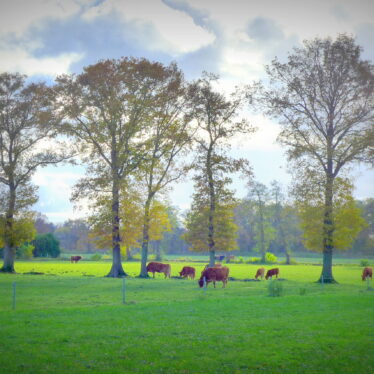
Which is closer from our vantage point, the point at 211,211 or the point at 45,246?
the point at 211,211

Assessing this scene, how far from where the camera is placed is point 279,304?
18.9 meters

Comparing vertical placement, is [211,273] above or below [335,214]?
below

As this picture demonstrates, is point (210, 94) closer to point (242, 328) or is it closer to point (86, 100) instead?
point (86, 100)

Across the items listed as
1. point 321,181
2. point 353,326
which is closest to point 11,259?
point 321,181

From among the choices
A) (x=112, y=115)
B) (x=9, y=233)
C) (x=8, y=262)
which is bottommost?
(x=8, y=262)

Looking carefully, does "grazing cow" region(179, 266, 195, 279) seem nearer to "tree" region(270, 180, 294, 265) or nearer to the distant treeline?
the distant treeline

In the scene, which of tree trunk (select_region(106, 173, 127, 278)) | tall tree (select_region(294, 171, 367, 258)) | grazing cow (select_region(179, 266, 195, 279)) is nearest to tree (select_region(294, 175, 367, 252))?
tall tree (select_region(294, 171, 367, 258))

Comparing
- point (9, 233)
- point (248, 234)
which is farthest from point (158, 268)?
point (248, 234)

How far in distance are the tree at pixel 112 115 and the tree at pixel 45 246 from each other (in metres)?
59.6

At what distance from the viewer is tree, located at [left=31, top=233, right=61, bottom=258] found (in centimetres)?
9150

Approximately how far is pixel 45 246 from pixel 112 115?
63196 mm

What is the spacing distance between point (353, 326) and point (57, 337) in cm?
873

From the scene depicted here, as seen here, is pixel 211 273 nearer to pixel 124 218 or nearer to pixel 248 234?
pixel 124 218

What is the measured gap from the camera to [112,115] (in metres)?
36.4
